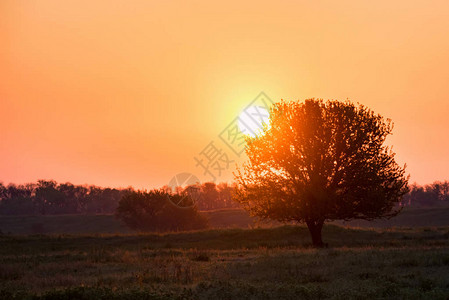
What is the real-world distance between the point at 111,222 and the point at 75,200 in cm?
6723

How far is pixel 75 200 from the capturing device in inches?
7426

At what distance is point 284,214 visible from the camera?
37219 millimetres

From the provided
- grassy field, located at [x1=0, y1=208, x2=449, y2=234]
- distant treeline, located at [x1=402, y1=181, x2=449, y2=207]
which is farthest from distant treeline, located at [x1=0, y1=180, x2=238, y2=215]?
distant treeline, located at [x1=402, y1=181, x2=449, y2=207]

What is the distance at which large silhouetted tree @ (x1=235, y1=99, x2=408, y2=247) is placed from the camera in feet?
117

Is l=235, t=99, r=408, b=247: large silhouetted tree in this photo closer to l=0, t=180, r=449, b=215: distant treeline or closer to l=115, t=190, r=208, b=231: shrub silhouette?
l=115, t=190, r=208, b=231: shrub silhouette

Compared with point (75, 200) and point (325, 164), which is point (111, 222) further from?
point (325, 164)

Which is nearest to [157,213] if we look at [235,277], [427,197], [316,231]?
[316,231]

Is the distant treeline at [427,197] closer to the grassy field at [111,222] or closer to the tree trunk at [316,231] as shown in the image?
the grassy field at [111,222]

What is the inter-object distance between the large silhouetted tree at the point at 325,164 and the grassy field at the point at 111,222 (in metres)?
77.1

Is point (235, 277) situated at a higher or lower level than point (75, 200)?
lower

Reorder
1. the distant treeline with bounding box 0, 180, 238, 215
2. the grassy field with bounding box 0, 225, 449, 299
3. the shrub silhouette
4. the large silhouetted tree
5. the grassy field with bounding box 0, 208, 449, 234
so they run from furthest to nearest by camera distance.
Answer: the distant treeline with bounding box 0, 180, 238, 215, the grassy field with bounding box 0, 208, 449, 234, the shrub silhouette, the large silhouetted tree, the grassy field with bounding box 0, 225, 449, 299

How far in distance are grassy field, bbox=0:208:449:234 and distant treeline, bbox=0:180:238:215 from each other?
4204 centimetres

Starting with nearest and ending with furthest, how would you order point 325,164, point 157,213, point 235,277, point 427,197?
point 235,277 < point 325,164 < point 157,213 < point 427,197

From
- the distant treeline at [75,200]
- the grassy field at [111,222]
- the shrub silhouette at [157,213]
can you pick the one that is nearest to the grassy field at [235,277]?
the shrub silhouette at [157,213]
